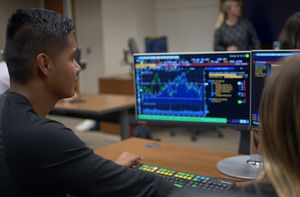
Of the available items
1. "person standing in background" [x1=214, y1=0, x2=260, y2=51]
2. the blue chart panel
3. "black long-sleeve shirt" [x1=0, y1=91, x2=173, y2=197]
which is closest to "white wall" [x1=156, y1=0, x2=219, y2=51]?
"person standing in background" [x1=214, y1=0, x2=260, y2=51]

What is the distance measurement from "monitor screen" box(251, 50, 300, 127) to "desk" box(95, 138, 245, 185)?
0.86 feet

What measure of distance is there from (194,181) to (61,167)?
54 centimetres

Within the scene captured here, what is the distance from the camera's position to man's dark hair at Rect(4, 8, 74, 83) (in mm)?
1215

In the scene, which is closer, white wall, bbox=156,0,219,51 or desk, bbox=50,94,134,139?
desk, bbox=50,94,134,139

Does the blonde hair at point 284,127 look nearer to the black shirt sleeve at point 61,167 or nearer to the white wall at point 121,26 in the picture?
the black shirt sleeve at point 61,167

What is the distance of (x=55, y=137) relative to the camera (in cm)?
111

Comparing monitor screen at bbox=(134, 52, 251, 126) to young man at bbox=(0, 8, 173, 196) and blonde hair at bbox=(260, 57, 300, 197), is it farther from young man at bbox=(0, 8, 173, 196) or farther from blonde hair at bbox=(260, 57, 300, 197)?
blonde hair at bbox=(260, 57, 300, 197)

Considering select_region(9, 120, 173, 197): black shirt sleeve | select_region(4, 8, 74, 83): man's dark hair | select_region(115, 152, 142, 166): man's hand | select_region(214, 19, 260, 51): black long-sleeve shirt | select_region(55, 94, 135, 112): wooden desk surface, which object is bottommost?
select_region(115, 152, 142, 166): man's hand

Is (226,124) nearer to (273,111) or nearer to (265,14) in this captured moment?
(273,111)

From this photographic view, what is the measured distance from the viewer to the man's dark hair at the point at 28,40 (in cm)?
121

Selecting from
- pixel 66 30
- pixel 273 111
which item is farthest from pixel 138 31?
pixel 273 111

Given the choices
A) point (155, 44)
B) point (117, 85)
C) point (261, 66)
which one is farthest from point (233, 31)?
point (261, 66)

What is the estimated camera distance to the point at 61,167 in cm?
110

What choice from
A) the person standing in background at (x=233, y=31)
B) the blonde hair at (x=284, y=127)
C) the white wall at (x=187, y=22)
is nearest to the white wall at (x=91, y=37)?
the white wall at (x=187, y=22)
